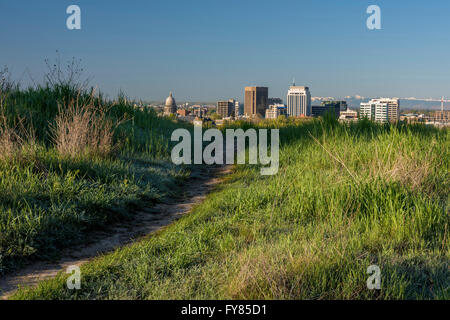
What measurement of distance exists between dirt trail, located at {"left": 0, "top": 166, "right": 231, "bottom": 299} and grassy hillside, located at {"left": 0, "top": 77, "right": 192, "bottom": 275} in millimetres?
155

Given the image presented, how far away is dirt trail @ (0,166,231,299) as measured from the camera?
363cm

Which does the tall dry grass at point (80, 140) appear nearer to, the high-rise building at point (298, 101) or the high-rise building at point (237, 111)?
the high-rise building at point (298, 101)

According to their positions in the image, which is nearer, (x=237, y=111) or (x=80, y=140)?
(x=80, y=140)

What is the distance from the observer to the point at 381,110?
9.80m

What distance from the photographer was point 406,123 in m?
8.86

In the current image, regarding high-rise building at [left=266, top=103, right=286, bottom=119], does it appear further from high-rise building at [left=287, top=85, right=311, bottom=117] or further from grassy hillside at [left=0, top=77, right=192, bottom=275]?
grassy hillside at [left=0, top=77, right=192, bottom=275]

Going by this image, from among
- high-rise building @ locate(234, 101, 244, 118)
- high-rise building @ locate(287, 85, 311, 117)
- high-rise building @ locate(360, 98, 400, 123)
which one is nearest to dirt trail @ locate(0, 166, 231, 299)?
high-rise building @ locate(360, 98, 400, 123)

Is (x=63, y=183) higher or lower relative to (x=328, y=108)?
lower

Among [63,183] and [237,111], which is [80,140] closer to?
[63,183]

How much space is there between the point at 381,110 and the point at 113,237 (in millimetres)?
7504

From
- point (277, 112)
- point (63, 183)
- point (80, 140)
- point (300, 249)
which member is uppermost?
point (277, 112)

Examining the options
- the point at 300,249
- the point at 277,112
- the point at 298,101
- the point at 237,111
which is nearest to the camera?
the point at 300,249

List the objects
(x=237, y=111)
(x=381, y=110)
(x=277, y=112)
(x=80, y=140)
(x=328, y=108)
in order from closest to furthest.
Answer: (x=80, y=140) < (x=381, y=110) < (x=328, y=108) < (x=277, y=112) < (x=237, y=111)

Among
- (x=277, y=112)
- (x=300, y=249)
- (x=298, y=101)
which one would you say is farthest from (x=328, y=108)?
(x=277, y=112)
